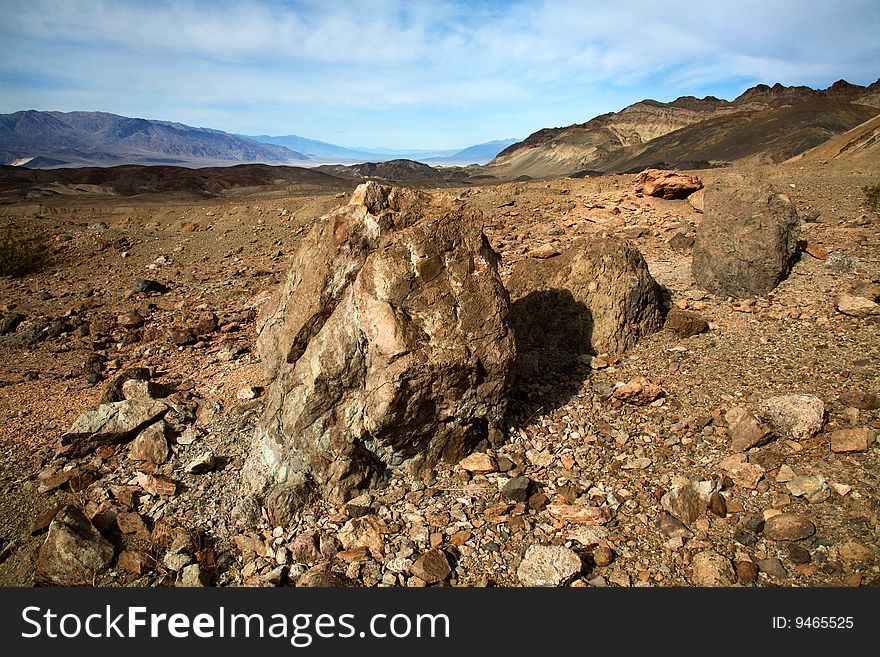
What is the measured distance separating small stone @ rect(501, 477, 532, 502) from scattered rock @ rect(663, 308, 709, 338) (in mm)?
2854

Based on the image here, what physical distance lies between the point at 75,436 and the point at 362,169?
8578 centimetres

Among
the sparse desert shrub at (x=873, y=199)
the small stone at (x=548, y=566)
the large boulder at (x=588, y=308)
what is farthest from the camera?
the sparse desert shrub at (x=873, y=199)

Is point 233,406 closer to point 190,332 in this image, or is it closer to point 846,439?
point 190,332

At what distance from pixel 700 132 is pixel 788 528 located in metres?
65.2

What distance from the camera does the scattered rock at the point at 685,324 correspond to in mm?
5633

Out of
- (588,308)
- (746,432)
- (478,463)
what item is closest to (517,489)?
(478,463)

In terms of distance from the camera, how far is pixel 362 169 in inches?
3359

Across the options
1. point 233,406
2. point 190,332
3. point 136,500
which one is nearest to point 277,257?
point 190,332

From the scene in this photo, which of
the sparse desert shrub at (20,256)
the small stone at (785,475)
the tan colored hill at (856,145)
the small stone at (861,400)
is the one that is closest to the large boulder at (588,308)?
the small stone at (861,400)

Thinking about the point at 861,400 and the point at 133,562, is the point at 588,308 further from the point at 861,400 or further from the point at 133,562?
the point at 133,562

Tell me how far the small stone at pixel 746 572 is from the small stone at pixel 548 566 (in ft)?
3.04

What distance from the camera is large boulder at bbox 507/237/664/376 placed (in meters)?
5.59

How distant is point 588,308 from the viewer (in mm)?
5684

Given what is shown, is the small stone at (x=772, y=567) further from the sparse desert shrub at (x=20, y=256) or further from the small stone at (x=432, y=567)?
the sparse desert shrub at (x=20, y=256)
